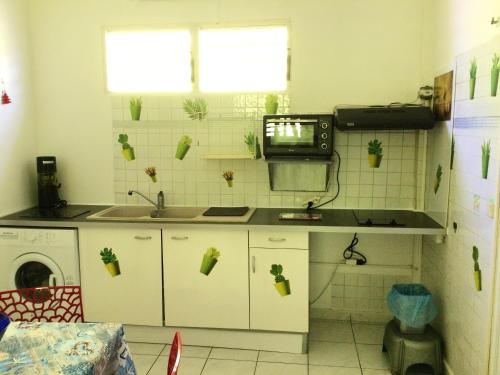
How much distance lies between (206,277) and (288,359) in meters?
0.75

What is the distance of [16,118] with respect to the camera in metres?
3.38

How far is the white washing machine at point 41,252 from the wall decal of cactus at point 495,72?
8.53 ft

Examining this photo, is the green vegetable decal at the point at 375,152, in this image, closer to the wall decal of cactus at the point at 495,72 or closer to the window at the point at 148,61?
the wall decal of cactus at the point at 495,72

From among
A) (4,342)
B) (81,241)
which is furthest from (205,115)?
(4,342)

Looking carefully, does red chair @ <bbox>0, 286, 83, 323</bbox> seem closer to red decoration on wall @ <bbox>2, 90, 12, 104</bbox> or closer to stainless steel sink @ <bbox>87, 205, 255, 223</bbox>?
stainless steel sink @ <bbox>87, 205, 255, 223</bbox>

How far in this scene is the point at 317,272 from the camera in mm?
A: 3473

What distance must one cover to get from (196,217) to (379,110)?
1.41 m

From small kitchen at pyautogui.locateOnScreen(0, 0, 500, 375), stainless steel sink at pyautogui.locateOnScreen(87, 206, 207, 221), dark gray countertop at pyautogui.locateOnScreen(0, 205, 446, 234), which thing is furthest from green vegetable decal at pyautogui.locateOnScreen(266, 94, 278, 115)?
stainless steel sink at pyautogui.locateOnScreen(87, 206, 207, 221)

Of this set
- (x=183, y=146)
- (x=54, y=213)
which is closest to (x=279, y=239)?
(x=183, y=146)

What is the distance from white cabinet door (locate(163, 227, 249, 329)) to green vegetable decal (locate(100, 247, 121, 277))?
34 centimetres

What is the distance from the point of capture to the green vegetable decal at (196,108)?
3.42 metres

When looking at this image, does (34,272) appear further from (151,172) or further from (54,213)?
(151,172)

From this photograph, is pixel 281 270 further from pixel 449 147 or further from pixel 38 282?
pixel 38 282

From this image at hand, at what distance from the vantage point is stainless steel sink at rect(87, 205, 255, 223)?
3076 mm
